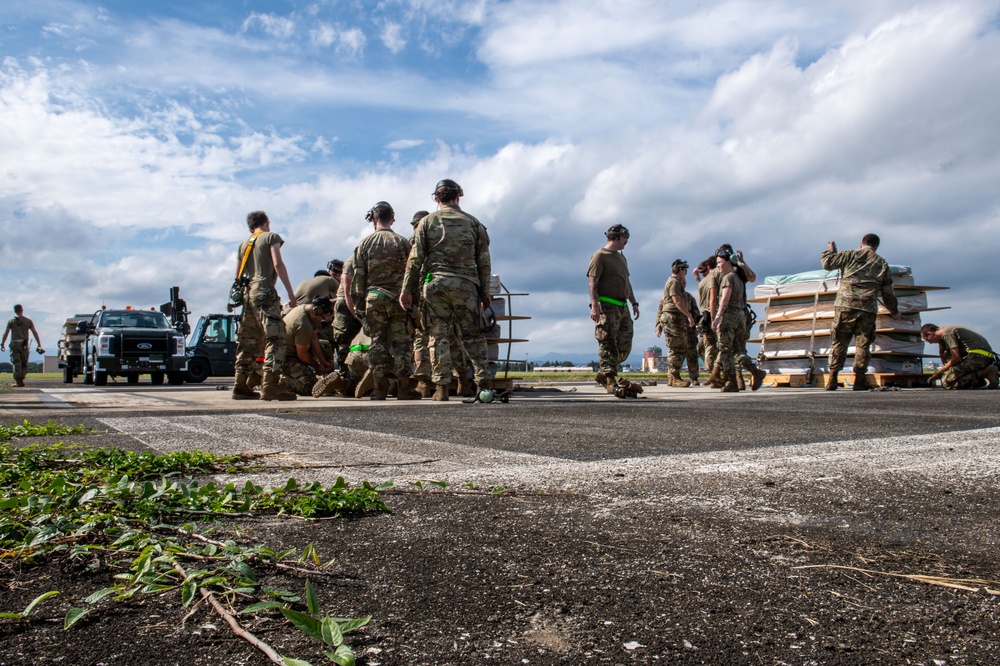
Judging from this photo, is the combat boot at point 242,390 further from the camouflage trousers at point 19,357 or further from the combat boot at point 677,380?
the camouflage trousers at point 19,357

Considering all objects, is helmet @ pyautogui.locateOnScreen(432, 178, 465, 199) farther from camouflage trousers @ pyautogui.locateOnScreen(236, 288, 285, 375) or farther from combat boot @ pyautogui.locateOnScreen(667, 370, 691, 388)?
combat boot @ pyautogui.locateOnScreen(667, 370, 691, 388)

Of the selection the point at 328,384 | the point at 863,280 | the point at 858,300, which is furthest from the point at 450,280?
the point at 863,280

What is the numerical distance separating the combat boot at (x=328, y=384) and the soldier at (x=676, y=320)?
6.91 metres

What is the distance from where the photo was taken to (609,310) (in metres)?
9.74

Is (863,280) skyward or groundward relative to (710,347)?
skyward

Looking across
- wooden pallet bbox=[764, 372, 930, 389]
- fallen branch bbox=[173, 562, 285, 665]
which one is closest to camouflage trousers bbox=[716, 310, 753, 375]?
wooden pallet bbox=[764, 372, 930, 389]

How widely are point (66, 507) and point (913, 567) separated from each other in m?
2.08

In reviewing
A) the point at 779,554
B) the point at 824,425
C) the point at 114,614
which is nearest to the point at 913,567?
the point at 779,554

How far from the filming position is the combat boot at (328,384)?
10.4 metres

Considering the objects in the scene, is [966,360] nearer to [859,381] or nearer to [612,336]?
[859,381]

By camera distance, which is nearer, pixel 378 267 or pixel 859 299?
pixel 378 267

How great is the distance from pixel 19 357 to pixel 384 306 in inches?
548

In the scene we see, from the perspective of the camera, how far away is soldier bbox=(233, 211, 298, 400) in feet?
31.1

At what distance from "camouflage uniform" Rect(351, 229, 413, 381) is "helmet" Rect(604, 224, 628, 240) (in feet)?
8.31
